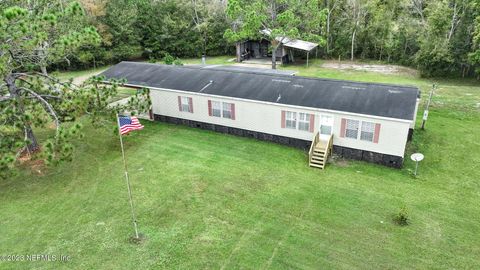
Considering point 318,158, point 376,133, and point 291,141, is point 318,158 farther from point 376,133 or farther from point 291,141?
point 376,133

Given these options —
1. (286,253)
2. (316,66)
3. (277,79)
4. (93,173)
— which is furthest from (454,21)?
(93,173)

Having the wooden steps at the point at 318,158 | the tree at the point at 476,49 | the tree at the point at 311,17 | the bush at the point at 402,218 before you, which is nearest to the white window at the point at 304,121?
the wooden steps at the point at 318,158

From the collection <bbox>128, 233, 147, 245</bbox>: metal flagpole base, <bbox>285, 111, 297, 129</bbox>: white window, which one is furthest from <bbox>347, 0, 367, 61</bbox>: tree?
<bbox>128, 233, 147, 245</bbox>: metal flagpole base

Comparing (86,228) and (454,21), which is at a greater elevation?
(454,21)

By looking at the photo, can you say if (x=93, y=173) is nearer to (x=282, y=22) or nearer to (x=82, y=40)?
(x=82, y=40)

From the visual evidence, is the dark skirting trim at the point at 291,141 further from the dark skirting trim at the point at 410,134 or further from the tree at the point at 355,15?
the tree at the point at 355,15

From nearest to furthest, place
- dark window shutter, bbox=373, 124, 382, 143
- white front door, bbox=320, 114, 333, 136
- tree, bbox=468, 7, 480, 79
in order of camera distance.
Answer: dark window shutter, bbox=373, 124, 382, 143 < white front door, bbox=320, 114, 333, 136 < tree, bbox=468, 7, 480, 79

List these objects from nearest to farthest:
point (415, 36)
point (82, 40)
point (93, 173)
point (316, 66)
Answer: point (82, 40) → point (93, 173) → point (415, 36) → point (316, 66)

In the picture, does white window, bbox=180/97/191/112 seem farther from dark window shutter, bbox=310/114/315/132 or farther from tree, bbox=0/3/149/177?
dark window shutter, bbox=310/114/315/132
